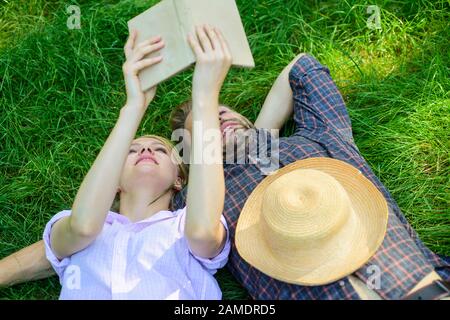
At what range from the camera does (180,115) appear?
323 centimetres

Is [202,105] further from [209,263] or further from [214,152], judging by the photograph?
[209,263]

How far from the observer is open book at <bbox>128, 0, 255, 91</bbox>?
241cm

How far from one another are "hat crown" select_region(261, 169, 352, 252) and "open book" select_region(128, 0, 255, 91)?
573 mm

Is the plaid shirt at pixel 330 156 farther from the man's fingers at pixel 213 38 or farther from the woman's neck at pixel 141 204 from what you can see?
the man's fingers at pixel 213 38

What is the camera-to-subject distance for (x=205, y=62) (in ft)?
7.86

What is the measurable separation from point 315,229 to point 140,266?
817 mm

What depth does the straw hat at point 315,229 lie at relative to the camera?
2318 millimetres
